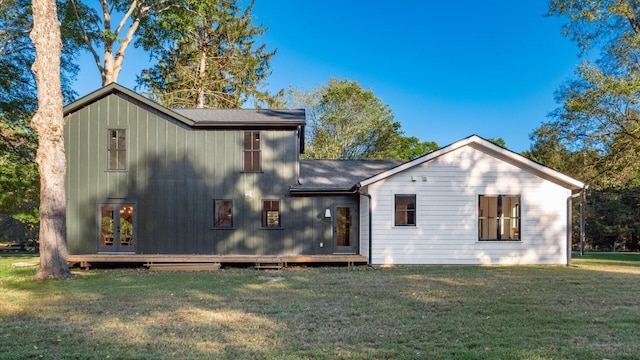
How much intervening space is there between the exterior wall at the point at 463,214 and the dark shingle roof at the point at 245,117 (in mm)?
4066

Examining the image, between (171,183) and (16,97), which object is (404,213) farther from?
(16,97)

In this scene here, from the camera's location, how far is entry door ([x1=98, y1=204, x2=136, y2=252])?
1468cm

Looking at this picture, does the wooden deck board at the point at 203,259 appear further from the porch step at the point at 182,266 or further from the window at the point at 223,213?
the window at the point at 223,213

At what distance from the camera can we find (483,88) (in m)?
33.7

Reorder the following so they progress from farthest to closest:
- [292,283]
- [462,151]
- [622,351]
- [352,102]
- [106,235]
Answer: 1. [352,102]
2. [106,235]
3. [462,151]
4. [292,283]
5. [622,351]

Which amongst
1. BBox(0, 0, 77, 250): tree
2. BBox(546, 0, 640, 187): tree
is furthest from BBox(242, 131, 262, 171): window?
BBox(546, 0, 640, 187): tree

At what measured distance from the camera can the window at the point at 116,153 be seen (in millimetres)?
14867

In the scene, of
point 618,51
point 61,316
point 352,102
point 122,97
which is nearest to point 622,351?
point 61,316

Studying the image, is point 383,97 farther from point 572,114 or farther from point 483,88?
point 572,114

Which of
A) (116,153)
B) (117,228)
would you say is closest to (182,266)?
(117,228)

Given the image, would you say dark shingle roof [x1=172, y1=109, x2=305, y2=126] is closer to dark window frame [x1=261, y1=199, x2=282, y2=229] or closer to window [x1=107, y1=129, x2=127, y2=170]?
window [x1=107, y1=129, x2=127, y2=170]

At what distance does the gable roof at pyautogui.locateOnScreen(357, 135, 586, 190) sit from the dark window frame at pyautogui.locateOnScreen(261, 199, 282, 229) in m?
3.36

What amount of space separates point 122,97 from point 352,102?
2070cm

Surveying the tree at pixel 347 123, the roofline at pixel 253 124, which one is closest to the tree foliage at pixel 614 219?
the tree at pixel 347 123
